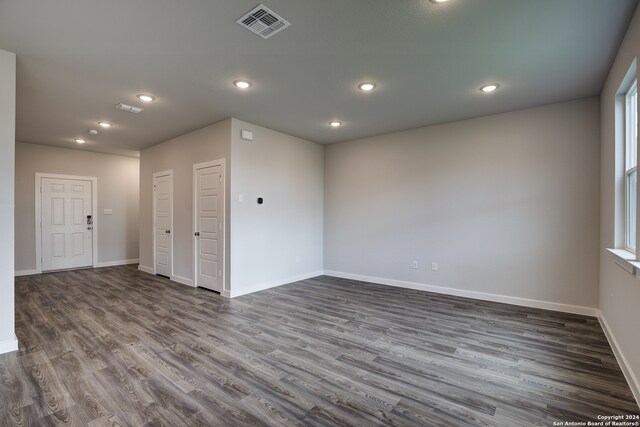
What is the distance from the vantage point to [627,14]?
222 cm

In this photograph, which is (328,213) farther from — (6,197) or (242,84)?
(6,197)

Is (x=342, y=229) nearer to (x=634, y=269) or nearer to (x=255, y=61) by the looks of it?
(x=255, y=61)

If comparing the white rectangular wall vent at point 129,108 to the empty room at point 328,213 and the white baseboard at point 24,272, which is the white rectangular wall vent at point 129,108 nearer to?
the empty room at point 328,213

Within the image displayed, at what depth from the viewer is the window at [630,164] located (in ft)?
8.89

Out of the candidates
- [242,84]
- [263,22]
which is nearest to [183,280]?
[242,84]

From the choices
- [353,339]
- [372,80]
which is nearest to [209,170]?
[372,80]

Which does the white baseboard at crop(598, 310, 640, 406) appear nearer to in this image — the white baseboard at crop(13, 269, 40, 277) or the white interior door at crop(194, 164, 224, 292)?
the white interior door at crop(194, 164, 224, 292)

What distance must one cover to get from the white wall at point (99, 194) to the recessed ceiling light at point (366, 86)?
22.5 feet

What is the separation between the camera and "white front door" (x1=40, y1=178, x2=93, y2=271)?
6539 millimetres

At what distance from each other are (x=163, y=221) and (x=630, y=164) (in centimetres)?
692

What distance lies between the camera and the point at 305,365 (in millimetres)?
2576

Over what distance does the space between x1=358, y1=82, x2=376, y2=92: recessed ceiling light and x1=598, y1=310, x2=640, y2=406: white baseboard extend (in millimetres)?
3369

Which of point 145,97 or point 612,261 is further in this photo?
point 145,97

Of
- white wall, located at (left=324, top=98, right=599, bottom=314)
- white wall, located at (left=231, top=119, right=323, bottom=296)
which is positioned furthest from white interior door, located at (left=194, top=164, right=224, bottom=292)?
white wall, located at (left=324, top=98, right=599, bottom=314)
